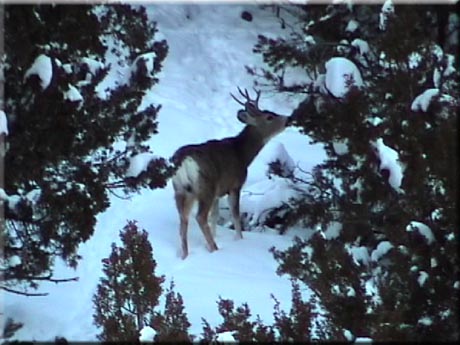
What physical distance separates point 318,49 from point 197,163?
1.71 m

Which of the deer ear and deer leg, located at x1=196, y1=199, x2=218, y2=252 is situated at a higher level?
the deer ear

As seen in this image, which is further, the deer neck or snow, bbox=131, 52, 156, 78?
the deer neck

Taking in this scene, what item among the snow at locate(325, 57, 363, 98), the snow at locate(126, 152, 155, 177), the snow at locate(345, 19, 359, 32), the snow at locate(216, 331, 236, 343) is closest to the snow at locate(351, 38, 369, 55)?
the snow at locate(325, 57, 363, 98)

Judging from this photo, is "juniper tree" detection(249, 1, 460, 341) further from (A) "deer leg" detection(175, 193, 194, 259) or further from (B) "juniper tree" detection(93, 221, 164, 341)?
(A) "deer leg" detection(175, 193, 194, 259)

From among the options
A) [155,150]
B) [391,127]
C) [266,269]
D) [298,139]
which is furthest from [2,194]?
[298,139]

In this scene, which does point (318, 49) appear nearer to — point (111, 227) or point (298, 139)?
point (111, 227)

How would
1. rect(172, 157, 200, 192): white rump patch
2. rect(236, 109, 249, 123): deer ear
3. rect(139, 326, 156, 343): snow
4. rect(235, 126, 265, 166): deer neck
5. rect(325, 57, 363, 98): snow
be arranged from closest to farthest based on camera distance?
rect(139, 326, 156, 343): snow → rect(325, 57, 363, 98): snow → rect(172, 157, 200, 192): white rump patch → rect(235, 126, 265, 166): deer neck → rect(236, 109, 249, 123): deer ear

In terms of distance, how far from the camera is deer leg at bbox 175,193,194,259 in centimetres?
1056

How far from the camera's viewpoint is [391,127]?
6.30 m

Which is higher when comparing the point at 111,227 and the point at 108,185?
the point at 111,227

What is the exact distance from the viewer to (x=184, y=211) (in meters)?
10.7

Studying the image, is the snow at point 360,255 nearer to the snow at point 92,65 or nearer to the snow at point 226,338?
the snow at point 226,338

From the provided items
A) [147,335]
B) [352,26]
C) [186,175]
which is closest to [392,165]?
[147,335]

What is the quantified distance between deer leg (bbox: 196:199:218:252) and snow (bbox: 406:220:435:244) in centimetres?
523
